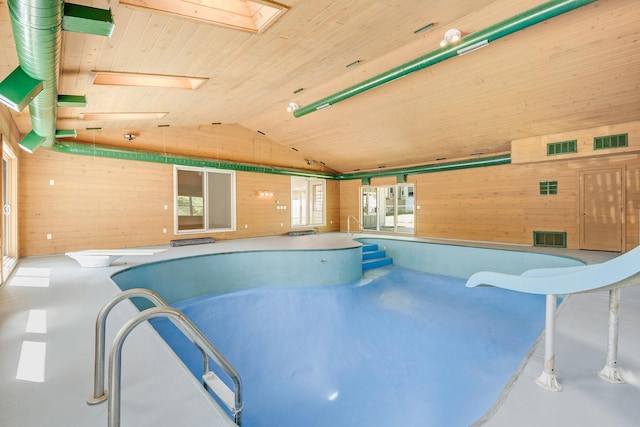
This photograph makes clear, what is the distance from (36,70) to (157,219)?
568 centimetres

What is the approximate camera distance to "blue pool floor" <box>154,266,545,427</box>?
3230 millimetres

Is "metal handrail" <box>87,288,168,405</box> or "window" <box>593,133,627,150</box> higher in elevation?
"window" <box>593,133,627,150</box>

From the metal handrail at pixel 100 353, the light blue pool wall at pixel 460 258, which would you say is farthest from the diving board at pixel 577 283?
the light blue pool wall at pixel 460 258

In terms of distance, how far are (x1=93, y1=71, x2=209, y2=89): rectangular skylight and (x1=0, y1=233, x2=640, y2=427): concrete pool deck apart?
268 cm

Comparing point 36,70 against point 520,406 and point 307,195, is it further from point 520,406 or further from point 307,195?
point 307,195

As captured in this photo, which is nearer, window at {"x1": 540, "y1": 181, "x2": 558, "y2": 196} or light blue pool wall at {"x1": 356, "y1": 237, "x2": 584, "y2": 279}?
light blue pool wall at {"x1": 356, "y1": 237, "x2": 584, "y2": 279}

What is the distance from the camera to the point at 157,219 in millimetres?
7465

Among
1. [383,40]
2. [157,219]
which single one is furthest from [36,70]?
[157,219]

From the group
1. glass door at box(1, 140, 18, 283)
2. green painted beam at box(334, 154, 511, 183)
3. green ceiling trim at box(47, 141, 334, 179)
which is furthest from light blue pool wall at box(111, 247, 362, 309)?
green painted beam at box(334, 154, 511, 183)

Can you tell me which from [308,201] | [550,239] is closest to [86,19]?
[550,239]

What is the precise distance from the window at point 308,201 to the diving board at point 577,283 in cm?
925

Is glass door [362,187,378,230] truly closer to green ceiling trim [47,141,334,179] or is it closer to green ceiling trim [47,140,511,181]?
green ceiling trim [47,140,511,181]

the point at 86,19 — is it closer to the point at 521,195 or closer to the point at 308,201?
the point at 521,195

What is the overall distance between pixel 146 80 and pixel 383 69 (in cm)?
369
